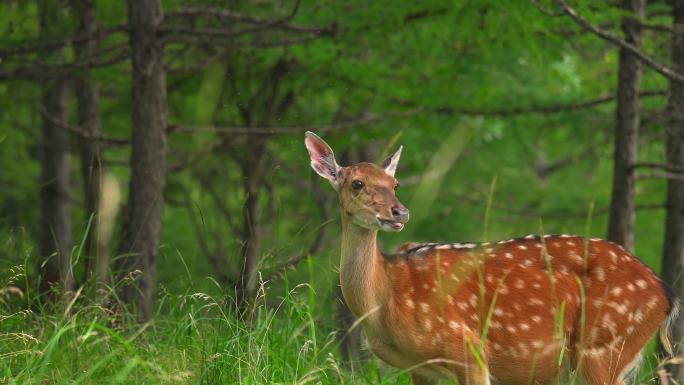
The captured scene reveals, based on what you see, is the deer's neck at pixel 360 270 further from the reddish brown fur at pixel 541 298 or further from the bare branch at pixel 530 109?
the bare branch at pixel 530 109

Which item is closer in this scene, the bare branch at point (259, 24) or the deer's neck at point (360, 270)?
the deer's neck at point (360, 270)

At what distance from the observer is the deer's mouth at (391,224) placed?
17.3ft

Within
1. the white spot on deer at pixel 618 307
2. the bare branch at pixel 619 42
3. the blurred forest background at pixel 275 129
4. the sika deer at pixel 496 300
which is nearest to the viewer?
the blurred forest background at pixel 275 129

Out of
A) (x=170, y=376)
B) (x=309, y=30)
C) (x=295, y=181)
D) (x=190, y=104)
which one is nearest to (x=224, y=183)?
(x=295, y=181)

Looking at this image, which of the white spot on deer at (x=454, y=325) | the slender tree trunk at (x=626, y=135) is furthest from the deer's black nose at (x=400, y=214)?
the slender tree trunk at (x=626, y=135)

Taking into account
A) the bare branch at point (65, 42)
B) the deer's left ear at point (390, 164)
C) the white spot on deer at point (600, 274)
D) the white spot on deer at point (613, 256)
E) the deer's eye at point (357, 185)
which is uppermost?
the bare branch at point (65, 42)

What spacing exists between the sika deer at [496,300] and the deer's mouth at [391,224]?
0.13 metres

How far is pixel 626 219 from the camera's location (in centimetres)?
873

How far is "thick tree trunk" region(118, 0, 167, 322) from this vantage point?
838 cm

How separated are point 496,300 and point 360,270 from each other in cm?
87

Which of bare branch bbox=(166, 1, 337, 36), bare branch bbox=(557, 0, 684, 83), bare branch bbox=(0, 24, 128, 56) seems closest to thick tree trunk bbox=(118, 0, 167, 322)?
bare branch bbox=(0, 24, 128, 56)

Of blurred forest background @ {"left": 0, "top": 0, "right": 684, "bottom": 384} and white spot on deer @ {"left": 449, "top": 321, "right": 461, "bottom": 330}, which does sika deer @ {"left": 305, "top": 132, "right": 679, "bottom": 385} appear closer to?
white spot on deer @ {"left": 449, "top": 321, "right": 461, "bottom": 330}

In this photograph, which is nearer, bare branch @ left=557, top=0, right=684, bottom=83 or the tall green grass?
the tall green grass

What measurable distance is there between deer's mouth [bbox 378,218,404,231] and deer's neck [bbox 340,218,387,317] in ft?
0.85
